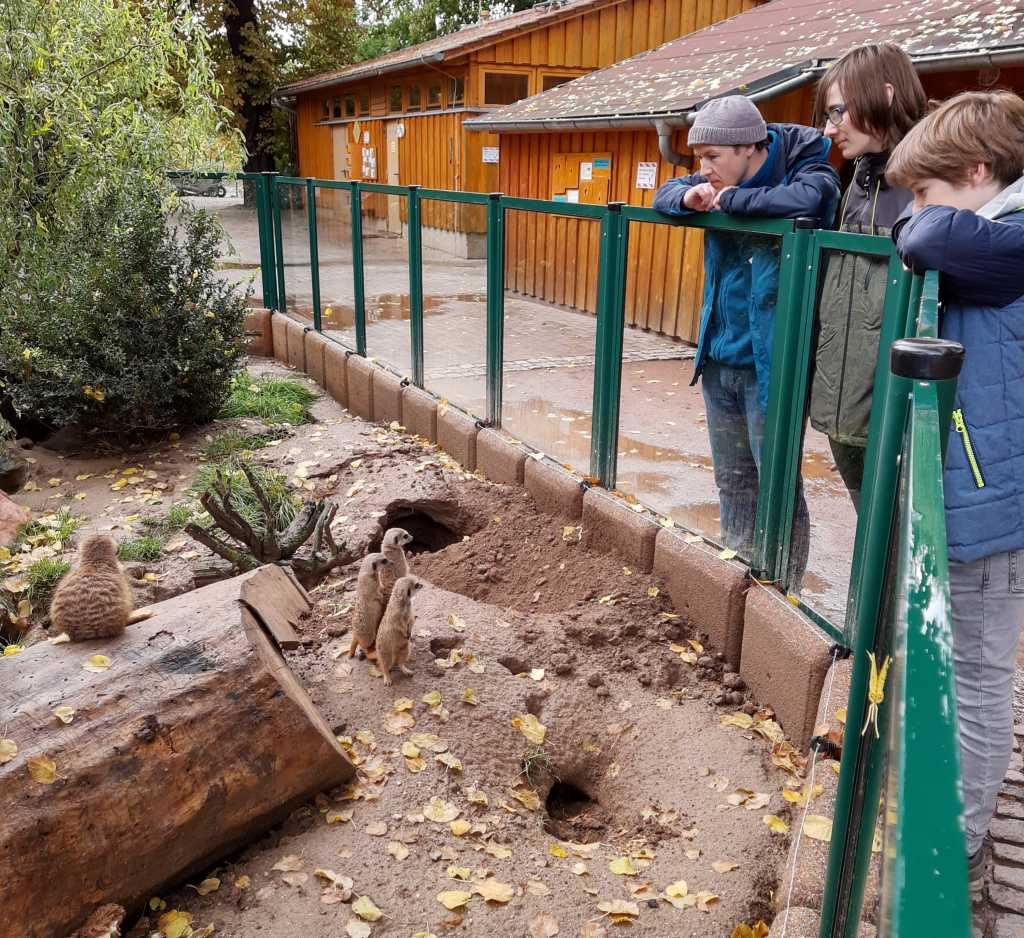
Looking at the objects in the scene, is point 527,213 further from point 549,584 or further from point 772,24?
point 772,24

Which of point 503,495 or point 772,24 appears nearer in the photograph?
point 503,495

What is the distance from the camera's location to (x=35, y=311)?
7105 mm

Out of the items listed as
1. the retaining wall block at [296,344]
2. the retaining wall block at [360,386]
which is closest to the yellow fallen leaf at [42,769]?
the retaining wall block at [360,386]

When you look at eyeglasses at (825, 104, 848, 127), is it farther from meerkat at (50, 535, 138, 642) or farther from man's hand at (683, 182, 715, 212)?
meerkat at (50, 535, 138, 642)

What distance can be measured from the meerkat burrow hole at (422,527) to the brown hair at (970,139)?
4141 mm

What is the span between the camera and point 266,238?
10.9 metres

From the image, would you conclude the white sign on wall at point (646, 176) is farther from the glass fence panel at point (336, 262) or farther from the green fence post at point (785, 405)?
the green fence post at point (785, 405)

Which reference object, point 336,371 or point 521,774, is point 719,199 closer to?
point 521,774

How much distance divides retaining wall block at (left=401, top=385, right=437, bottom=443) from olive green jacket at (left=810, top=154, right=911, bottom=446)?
4.10 metres

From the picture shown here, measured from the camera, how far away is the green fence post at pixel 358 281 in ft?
27.4

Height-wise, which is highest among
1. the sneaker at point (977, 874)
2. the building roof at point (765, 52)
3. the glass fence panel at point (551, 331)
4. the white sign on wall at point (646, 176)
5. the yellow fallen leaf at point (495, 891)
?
the building roof at point (765, 52)

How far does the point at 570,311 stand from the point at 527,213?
75 cm

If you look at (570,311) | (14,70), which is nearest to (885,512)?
(570,311)

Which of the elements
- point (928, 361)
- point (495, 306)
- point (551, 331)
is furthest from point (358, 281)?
point (928, 361)
